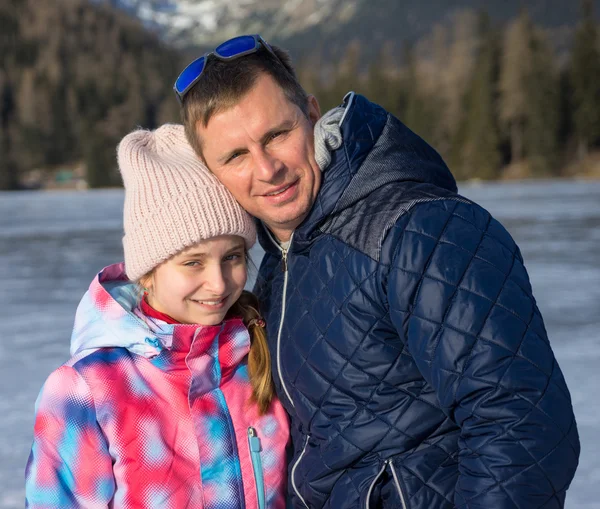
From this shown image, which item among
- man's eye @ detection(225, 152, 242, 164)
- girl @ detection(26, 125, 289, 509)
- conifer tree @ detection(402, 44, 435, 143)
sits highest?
man's eye @ detection(225, 152, 242, 164)

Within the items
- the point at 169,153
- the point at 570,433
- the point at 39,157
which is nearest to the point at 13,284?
the point at 169,153

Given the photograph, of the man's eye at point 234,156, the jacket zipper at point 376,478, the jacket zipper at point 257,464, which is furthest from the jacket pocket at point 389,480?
the man's eye at point 234,156

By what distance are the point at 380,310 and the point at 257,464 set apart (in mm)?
570

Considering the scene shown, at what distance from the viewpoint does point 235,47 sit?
1703mm

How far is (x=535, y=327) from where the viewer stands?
1.34m

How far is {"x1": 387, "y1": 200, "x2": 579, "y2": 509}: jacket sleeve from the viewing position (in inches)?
50.6

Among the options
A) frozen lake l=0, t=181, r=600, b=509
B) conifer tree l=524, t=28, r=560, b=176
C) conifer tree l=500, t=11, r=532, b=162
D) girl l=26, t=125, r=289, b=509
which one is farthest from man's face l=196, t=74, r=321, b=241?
conifer tree l=500, t=11, r=532, b=162

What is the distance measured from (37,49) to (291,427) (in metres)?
94.7

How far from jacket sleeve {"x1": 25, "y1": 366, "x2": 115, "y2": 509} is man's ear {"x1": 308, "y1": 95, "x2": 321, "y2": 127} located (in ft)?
2.83

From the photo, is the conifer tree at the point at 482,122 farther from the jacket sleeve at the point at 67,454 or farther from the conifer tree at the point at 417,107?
the jacket sleeve at the point at 67,454

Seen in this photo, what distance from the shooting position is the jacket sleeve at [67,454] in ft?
5.20

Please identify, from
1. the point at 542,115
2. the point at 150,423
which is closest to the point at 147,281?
the point at 150,423

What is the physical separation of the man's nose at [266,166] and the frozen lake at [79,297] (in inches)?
66.9

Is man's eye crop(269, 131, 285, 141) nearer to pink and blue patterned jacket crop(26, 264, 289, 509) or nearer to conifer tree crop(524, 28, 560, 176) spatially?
pink and blue patterned jacket crop(26, 264, 289, 509)
